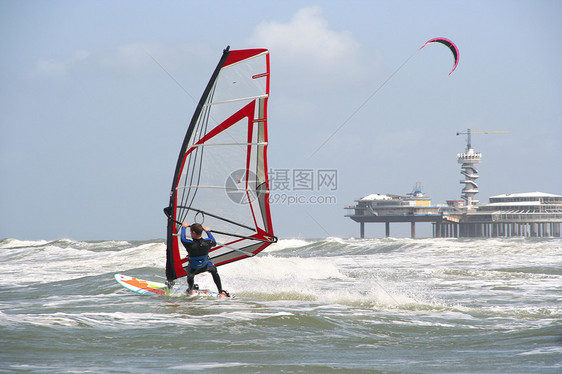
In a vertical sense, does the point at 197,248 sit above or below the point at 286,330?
above

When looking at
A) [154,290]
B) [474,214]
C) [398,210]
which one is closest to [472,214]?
[474,214]

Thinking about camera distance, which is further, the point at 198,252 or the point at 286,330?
the point at 198,252

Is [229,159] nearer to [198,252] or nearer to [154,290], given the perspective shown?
[198,252]

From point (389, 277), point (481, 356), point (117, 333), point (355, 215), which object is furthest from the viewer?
point (355, 215)

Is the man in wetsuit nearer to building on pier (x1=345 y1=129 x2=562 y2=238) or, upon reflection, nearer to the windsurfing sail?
the windsurfing sail

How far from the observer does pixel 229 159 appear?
8195 millimetres

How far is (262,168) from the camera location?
8.24 metres

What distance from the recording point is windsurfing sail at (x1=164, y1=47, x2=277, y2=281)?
8.02 m

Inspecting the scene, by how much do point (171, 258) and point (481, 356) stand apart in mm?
4839

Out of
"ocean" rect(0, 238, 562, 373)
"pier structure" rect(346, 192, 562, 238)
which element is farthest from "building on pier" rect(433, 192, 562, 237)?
"ocean" rect(0, 238, 562, 373)

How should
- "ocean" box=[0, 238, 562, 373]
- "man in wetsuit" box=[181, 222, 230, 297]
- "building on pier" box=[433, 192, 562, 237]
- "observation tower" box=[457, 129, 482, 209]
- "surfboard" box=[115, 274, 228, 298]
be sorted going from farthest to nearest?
1. "observation tower" box=[457, 129, 482, 209]
2. "building on pier" box=[433, 192, 562, 237]
3. "surfboard" box=[115, 274, 228, 298]
4. "man in wetsuit" box=[181, 222, 230, 297]
5. "ocean" box=[0, 238, 562, 373]

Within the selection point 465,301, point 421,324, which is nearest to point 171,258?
point 421,324

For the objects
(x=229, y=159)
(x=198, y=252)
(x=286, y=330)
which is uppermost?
(x=229, y=159)

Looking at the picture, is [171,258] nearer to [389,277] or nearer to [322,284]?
[322,284]
